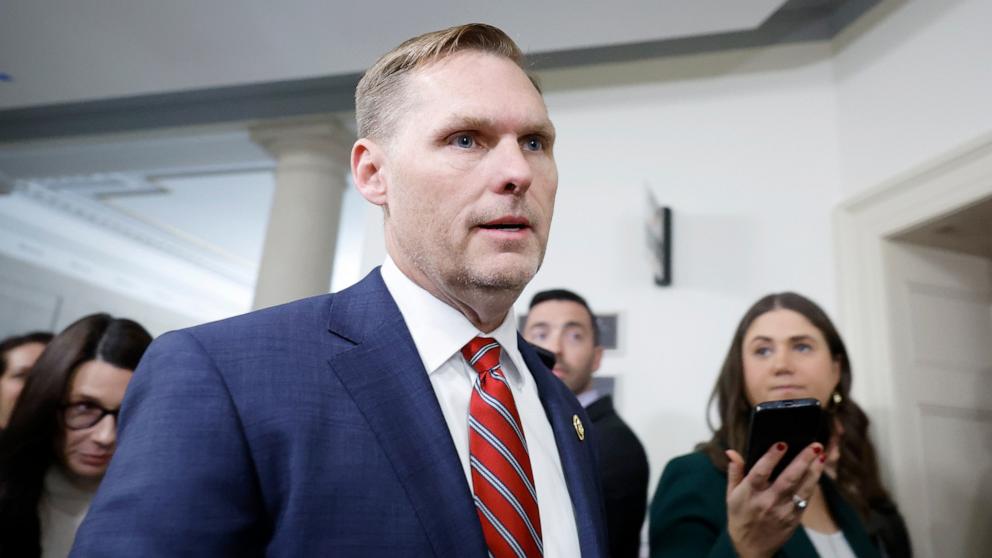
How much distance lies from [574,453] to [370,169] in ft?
1.89

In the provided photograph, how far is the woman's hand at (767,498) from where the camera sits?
4.97ft

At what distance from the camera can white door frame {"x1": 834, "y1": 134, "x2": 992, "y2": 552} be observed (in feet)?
10.5

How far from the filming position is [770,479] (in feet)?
5.10

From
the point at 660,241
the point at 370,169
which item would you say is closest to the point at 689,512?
the point at 370,169

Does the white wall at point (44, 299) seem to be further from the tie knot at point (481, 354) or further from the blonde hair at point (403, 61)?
the tie knot at point (481, 354)

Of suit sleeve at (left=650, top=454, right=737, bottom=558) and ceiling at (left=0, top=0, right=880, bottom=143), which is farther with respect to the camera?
ceiling at (left=0, top=0, right=880, bottom=143)

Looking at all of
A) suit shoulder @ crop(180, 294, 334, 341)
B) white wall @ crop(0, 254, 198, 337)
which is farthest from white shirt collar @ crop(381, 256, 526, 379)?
white wall @ crop(0, 254, 198, 337)

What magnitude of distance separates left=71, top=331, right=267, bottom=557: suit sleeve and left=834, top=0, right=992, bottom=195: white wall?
10.8 feet

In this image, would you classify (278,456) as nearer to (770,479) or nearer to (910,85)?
(770,479)

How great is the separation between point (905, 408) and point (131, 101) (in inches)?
208

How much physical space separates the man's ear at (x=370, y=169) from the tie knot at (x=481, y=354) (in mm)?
277

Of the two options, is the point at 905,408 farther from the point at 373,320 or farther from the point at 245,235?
the point at 245,235

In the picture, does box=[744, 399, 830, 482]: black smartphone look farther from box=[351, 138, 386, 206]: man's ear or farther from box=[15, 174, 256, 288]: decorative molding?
box=[15, 174, 256, 288]: decorative molding

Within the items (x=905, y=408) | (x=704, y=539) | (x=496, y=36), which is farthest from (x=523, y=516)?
(x=905, y=408)
